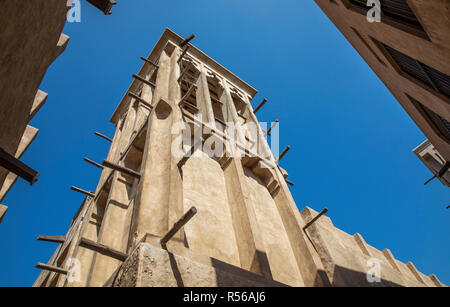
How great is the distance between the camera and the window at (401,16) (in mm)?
4699

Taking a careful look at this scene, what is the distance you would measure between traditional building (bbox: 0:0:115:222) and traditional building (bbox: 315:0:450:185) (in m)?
4.85

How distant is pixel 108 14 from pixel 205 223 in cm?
509

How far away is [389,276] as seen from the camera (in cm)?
916

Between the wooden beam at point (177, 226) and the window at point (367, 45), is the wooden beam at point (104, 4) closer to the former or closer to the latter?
the wooden beam at point (177, 226)

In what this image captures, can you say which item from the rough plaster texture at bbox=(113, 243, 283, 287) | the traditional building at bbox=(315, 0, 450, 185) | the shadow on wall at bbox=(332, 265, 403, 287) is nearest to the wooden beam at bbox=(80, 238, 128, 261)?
the rough plaster texture at bbox=(113, 243, 283, 287)

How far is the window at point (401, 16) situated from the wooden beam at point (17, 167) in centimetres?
604

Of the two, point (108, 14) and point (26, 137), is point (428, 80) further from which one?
point (26, 137)

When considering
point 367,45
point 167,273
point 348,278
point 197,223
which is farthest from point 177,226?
point 367,45

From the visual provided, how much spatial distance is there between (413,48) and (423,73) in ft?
4.27

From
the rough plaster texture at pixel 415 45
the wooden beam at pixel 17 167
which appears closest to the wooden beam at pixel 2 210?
the wooden beam at pixel 17 167

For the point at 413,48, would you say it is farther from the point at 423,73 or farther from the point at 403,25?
the point at 423,73

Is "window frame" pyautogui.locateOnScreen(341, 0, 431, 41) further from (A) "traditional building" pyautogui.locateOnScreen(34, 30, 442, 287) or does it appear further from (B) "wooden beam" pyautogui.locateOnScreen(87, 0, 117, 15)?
(B) "wooden beam" pyautogui.locateOnScreen(87, 0, 117, 15)

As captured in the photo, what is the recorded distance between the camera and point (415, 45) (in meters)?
4.86
